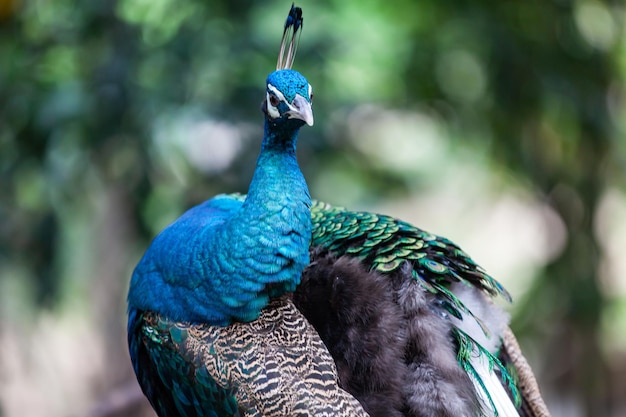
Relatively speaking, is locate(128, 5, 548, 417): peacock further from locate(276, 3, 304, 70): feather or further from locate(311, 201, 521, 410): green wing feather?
locate(276, 3, 304, 70): feather

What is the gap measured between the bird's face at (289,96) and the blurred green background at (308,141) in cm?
119

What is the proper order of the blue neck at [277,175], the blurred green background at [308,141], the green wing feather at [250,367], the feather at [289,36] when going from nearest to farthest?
the green wing feather at [250,367]
the blue neck at [277,175]
the feather at [289,36]
the blurred green background at [308,141]

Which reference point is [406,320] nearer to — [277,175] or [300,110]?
[277,175]

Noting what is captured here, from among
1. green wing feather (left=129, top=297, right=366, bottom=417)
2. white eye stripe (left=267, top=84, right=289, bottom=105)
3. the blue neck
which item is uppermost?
white eye stripe (left=267, top=84, right=289, bottom=105)

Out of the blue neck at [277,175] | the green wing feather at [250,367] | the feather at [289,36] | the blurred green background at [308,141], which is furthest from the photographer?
the blurred green background at [308,141]

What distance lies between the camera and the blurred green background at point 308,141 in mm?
3143

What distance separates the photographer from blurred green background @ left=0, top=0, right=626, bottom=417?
3143 millimetres

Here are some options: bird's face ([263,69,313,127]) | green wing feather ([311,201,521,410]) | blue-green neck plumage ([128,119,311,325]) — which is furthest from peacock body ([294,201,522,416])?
bird's face ([263,69,313,127])

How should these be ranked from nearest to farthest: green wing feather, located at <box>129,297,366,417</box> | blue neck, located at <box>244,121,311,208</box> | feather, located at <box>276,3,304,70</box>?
green wing feather, located at <box>129,297,366,417</box> → blue neck, located at <box>244,121,311,208</box> → feather, located at <box>276,3,304,70</box>

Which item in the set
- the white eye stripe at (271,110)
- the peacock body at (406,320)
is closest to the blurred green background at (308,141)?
the peacock body at (406,320)

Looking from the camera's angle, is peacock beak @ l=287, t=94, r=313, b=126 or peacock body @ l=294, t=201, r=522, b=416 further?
peacock body @ l=294, t=201, r=522, b=416

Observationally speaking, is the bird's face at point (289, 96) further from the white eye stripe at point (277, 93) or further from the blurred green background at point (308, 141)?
the blurred green background at point (308, 141)

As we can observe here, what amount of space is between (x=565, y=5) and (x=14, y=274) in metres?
3.10

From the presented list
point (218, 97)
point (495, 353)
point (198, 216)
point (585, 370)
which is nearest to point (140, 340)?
point (198, 216)
